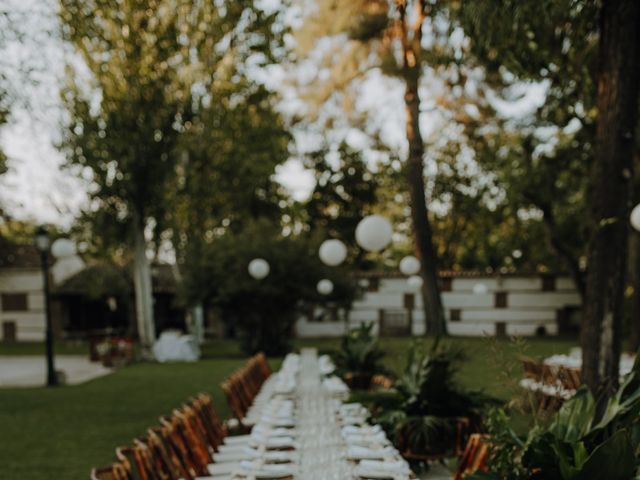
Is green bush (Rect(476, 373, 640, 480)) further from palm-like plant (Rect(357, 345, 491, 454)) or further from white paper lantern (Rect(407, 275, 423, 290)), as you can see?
white paper lantern (Rect(407, 275, 423, 290))

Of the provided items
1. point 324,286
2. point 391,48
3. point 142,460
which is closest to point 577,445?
point 142,460

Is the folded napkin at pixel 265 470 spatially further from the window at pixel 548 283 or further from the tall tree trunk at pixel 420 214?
the window at pixel 548 283

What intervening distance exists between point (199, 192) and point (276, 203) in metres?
13.5

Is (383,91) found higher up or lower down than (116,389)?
higher up

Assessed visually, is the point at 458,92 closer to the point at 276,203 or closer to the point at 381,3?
the point at 381,3

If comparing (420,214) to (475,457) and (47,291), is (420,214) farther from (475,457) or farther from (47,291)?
(475,457)

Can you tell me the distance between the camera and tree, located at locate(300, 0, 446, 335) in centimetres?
1669

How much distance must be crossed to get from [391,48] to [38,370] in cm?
1413

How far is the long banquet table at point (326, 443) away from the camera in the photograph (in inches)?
168

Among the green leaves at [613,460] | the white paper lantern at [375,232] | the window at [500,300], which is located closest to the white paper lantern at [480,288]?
the window at [500,300]

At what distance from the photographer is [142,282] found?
59.8 ft

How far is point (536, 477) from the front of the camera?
9.89 ft

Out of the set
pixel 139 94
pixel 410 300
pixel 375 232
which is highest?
pixel 139 94

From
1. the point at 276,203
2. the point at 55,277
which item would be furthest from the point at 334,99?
the point at 55,277
